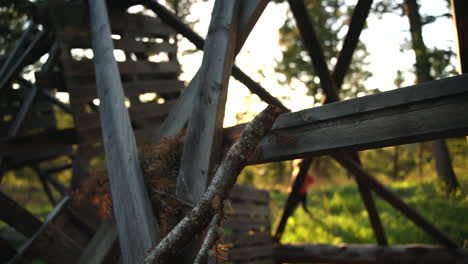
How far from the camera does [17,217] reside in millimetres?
3576

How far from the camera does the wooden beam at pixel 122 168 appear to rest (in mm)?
2202

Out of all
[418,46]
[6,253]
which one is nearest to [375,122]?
[418,46]

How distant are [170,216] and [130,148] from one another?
20.7 inches

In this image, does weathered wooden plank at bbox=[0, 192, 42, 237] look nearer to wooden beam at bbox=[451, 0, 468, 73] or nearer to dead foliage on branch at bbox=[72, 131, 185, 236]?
dead foliage on branch at bbox=[72, 131, 185, 236]

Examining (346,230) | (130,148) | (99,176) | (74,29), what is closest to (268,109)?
(130,148)

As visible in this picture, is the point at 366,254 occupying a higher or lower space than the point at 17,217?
lower

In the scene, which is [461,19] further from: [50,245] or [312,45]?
[50,245]

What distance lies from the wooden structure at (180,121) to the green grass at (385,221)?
5.79ft

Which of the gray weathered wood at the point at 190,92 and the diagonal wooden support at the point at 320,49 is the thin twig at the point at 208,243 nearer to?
the gray weathered wood at the point at 190,92

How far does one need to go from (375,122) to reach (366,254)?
11.6 feet

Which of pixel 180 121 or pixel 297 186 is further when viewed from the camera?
pixel 297 186

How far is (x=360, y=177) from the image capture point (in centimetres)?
447

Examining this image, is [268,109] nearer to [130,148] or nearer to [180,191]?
[180,191]

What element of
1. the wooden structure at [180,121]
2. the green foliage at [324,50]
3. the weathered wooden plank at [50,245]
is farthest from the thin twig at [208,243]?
the green foliage at [324,50]
